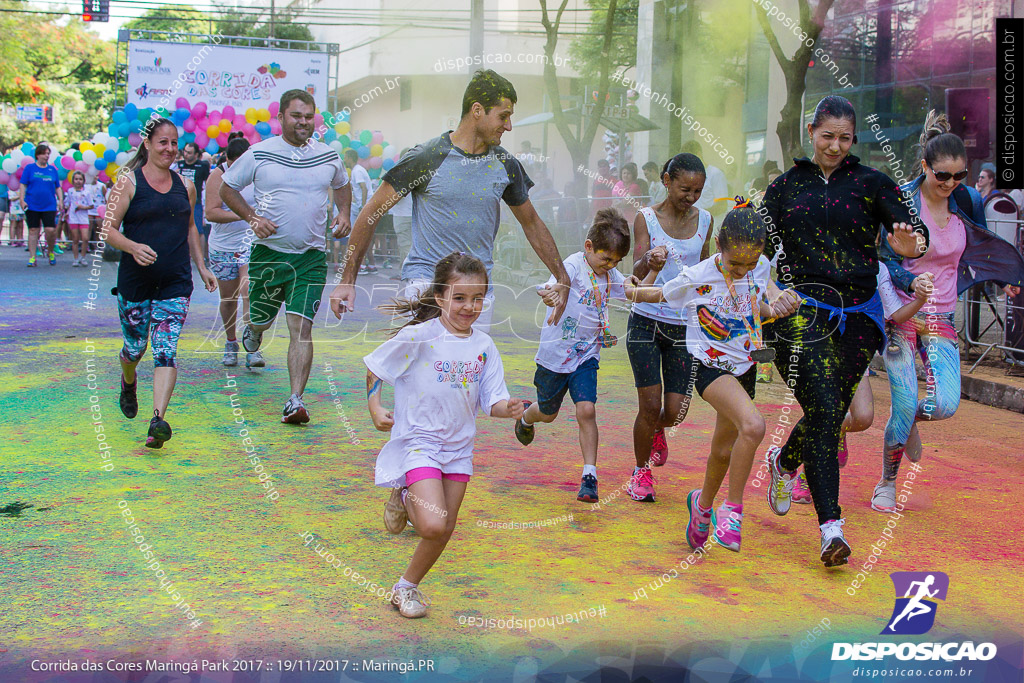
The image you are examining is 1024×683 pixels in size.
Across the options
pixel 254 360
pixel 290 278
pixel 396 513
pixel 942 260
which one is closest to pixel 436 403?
A: pixel 396 513

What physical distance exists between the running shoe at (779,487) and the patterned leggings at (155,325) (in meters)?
3.51

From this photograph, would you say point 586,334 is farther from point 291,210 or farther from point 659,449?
point 291,210

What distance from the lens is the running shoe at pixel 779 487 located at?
4.86 m

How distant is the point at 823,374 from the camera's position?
430cm

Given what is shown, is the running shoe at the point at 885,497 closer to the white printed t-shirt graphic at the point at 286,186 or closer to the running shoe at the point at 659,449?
the running shoe at the point at 659,449

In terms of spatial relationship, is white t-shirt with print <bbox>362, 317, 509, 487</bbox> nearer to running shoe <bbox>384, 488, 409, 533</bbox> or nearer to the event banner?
running shoe <bbox>384, 488, 409, 533</bbox>

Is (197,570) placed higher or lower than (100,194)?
lower

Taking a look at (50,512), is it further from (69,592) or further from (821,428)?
(821,428)

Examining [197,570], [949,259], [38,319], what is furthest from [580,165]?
[197,570]

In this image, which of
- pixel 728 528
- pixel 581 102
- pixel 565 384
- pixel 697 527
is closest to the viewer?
pixel 728 528

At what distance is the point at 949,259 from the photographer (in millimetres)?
5191

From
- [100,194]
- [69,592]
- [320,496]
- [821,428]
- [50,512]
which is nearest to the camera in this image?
[69,592]

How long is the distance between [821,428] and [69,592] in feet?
9.92

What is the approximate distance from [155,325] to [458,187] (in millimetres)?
2314
